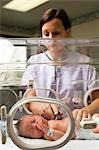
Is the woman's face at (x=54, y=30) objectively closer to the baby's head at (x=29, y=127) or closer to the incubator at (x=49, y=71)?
the incubator at (x=49, y=71)

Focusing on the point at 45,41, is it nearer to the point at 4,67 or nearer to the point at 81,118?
the point at 4,67

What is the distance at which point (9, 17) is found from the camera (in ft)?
11.2

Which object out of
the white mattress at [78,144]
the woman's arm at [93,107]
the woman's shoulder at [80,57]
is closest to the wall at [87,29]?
the woman's shoulder at [80,57]

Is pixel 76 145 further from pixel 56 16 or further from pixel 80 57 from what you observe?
pixel 56 16

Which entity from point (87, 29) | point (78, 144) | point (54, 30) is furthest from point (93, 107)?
point (87, 29)

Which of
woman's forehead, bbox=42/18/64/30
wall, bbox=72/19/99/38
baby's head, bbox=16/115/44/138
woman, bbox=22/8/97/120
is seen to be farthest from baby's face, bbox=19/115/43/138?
wall, bbox=72/19/99/38

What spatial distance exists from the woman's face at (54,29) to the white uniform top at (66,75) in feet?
0.40

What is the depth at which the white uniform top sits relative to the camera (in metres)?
0.89

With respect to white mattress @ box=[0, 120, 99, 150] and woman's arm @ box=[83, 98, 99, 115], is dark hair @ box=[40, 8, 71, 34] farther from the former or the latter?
white mattress @ box=[0, 120, 99, 150]

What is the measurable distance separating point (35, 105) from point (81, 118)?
12cm

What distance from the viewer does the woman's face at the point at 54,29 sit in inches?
39.1

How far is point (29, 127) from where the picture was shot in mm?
Result: 766

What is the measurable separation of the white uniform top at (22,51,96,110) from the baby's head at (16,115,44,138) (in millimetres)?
132

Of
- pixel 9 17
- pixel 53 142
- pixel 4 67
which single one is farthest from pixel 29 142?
pixel 9 17
